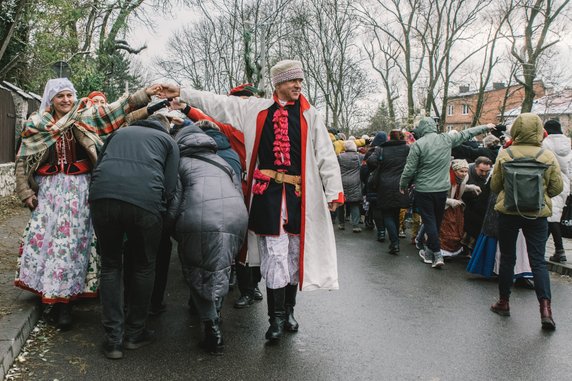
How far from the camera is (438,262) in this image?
7.61 m

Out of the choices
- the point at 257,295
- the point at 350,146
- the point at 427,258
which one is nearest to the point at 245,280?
the point at 257,295

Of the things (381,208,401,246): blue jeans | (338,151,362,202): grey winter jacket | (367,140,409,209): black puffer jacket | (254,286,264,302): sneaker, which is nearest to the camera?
(254,286,264,302): sneaker

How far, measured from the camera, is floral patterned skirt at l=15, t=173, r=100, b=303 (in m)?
4.51

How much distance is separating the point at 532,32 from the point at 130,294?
23.2 metres

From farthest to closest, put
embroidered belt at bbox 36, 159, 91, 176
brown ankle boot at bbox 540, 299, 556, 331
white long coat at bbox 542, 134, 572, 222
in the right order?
white long coat at bbox 542, 134, 572, 222
brown ankle boot at bbox 540, 299, 556, 331
embroidered belt at bbox 36, 159, 91, 176

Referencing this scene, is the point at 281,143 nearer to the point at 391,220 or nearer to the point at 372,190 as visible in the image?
the point at 391,220

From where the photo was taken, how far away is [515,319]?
5250 millimetres

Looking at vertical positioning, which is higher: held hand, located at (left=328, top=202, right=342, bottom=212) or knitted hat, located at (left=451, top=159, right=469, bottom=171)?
knitted hat, located at (left=451, top=159, right=469, bottom=171)

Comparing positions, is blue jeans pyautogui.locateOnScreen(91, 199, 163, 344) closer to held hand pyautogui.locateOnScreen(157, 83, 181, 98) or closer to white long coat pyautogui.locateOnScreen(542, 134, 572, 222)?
held hand pyautogui.locateOnScreen(157, 83, 181, 98)

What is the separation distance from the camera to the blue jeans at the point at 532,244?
198 inches

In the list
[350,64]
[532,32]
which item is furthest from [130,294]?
[350,64]

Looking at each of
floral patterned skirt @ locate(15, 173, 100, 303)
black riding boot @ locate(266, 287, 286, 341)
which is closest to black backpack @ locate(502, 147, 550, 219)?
black riding boot @ locate(266, 287, 286, 341)

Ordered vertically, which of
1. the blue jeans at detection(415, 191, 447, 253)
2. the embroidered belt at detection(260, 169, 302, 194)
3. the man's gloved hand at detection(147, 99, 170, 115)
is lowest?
the blue jeans at detection(415, 191, 447, 253)

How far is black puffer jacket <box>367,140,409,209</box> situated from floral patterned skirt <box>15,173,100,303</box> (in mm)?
5592
